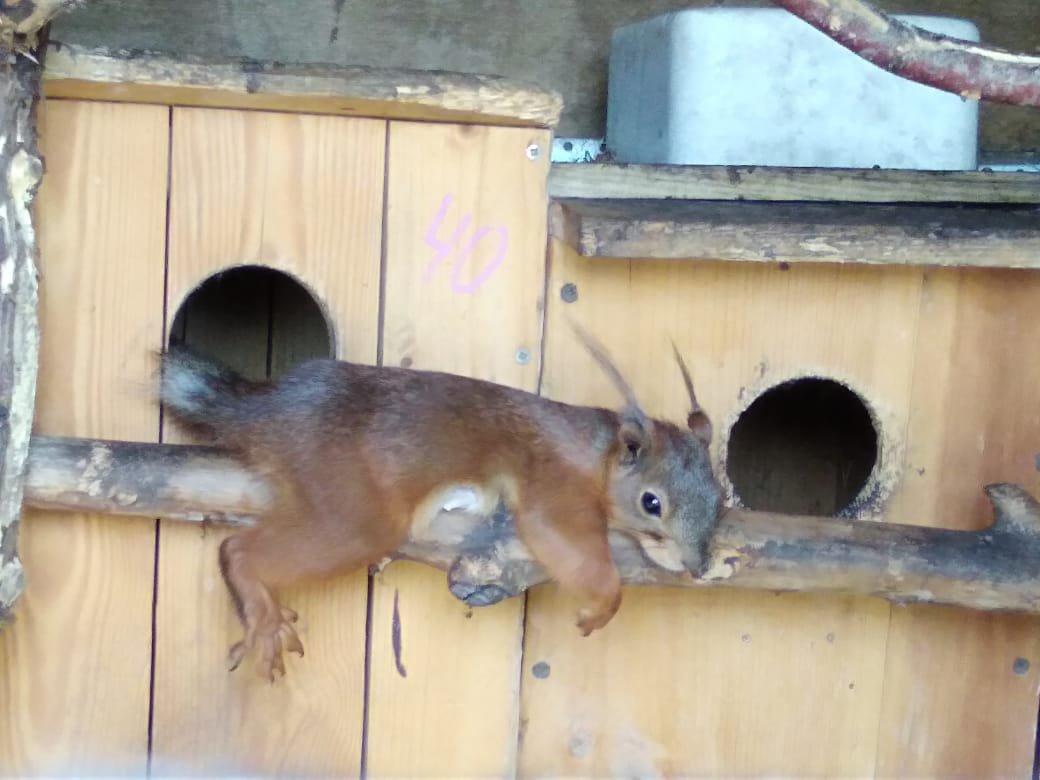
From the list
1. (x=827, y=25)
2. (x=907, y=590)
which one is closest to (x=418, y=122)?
(x=827, y=25)

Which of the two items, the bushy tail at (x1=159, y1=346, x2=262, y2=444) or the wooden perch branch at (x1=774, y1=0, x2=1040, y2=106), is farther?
the bushy tail at (x1=159, y1=346, x2=262, y2=444)

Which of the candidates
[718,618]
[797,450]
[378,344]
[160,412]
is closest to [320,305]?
[378,344]

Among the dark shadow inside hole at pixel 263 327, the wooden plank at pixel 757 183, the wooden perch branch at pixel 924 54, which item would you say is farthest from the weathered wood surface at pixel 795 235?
the dark shadow inside hole at pixel 263 327

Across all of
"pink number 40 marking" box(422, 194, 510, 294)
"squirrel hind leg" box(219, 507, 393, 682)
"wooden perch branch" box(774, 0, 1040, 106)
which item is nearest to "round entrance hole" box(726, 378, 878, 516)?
"pink number 40 marking" box(422, 194, 510, 294)

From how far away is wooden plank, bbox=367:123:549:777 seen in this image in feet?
4.87

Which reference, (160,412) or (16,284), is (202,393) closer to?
(160,412)

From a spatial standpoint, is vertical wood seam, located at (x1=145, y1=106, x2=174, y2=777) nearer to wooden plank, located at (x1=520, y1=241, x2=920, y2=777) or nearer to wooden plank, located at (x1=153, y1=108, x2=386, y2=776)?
wooden plank, located at (x1=153, y1=108, x2=386, y2=776)

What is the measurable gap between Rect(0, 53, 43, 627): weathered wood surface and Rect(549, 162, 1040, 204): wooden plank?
22.4 inches

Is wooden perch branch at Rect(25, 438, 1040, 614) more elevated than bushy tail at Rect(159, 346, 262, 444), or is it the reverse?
bushy tail at Rect(159, 346, 262, 444)

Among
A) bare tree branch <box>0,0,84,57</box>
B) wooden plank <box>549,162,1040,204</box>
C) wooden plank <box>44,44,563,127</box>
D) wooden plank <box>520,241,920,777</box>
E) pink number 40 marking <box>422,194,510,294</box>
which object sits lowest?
wooden plank <box>520,241,920,777</box>

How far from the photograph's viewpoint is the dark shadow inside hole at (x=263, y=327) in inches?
85.8

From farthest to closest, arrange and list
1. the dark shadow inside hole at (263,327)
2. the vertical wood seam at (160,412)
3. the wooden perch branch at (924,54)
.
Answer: the dark shadow inside hole at (263,327)
the vertical wood seam at (160,412)
the wooden perch branch at (924,54)

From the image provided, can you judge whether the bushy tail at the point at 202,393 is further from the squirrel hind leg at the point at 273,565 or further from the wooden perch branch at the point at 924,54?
the wooden perch branch at the point at 924,54

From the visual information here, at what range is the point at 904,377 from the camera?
1559mm
